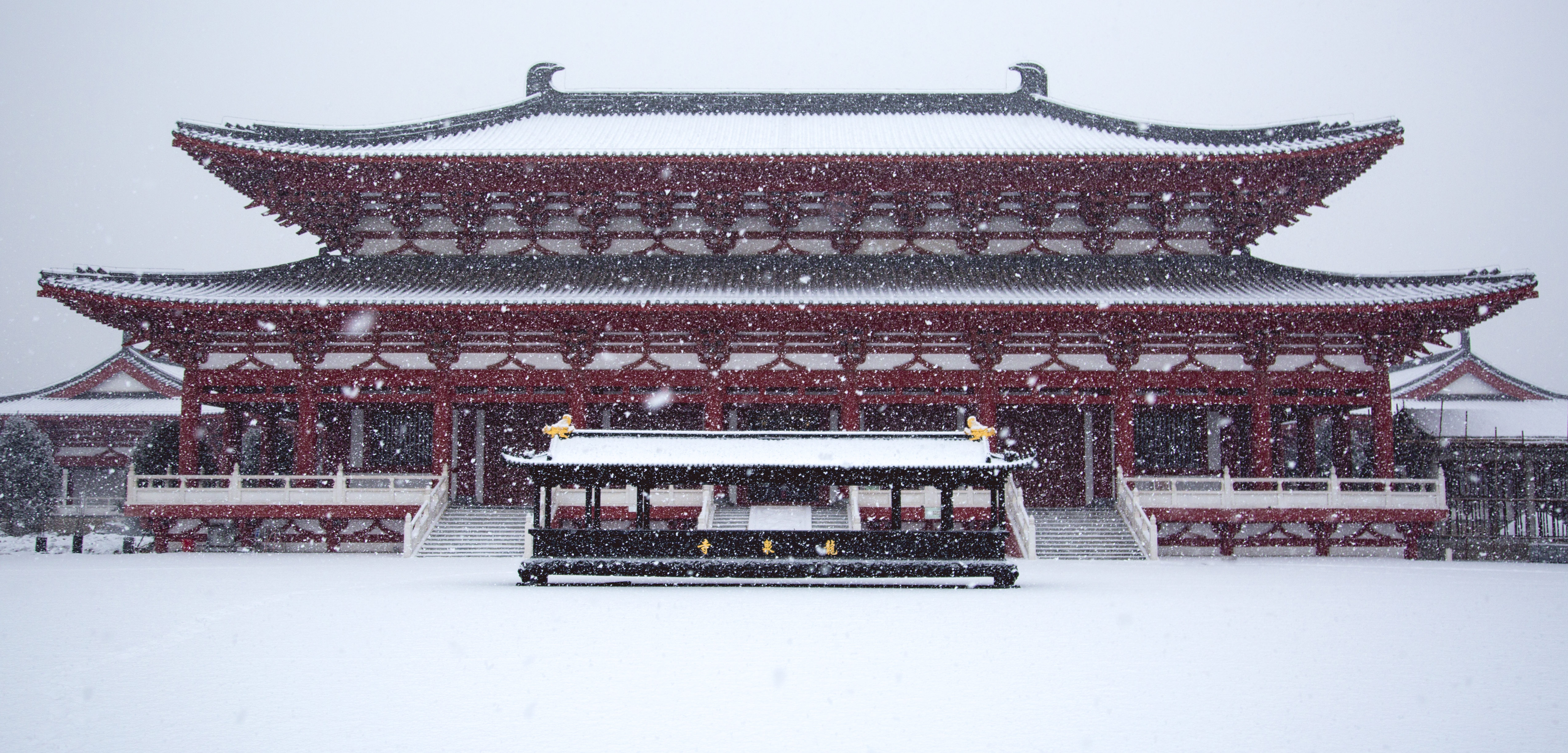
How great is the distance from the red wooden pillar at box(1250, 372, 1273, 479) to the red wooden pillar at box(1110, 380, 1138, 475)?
2.67 metres

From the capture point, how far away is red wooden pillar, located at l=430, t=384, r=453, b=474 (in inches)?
865

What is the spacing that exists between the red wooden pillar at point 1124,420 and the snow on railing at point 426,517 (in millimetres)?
12905

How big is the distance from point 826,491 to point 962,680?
1624cm

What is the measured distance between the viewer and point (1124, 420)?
21859 mm

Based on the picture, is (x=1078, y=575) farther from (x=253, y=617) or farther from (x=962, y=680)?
(x=253, y=617)

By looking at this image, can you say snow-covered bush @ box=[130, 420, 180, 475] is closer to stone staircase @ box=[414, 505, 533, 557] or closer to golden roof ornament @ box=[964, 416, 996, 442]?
stone staircase @ box=[414, 505, 533, 557]

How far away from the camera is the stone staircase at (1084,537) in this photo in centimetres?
1970

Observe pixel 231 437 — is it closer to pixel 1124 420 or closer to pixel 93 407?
pixel 93 407

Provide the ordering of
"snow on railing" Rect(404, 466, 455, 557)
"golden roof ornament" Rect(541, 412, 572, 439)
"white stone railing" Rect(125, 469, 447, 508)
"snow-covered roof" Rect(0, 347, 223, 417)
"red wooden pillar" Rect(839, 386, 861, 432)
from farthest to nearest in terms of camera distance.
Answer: "snow-covered roof" Rect(0, 347, 223, 417) < "red wooden pillar" Rect(839, 386, 861, 432) < "white stone railing" Rect(125, 469, 447, 508) < "snow on railing" Rect(404, 466, 455, 557) < "golden roof ornament" Rect(541, 412, 572, 439)

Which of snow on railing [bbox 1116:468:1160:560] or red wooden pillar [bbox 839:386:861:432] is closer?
snow on railing [bbox 1116:468:1160:560]

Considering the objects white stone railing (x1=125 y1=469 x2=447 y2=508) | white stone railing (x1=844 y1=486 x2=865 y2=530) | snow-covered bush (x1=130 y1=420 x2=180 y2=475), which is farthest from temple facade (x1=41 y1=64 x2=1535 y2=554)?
snow-covered bush (x1=130 y1=420 x2=180 y2=475)

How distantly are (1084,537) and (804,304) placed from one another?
24.9ft

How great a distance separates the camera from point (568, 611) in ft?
38.4

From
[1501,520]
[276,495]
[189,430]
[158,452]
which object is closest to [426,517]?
[276,495]
